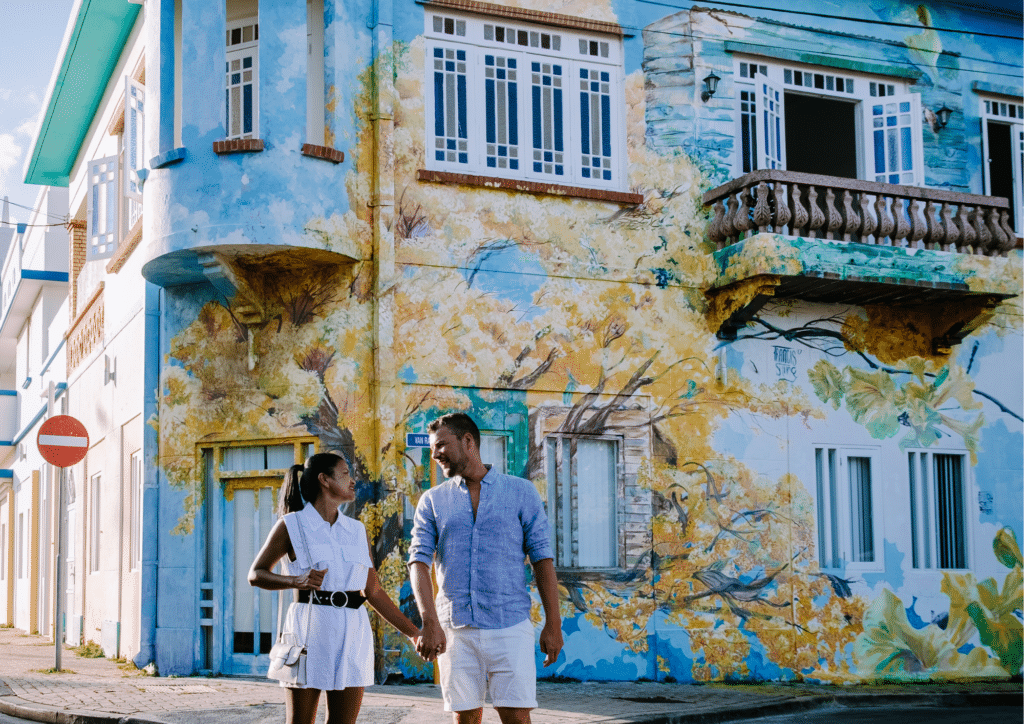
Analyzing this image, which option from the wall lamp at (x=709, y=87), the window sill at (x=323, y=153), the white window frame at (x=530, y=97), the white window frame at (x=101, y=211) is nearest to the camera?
the window sill at (x=323, y=153)

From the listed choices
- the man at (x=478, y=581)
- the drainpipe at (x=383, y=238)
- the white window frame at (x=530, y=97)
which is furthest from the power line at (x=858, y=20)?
the man at (x=478, y=581)

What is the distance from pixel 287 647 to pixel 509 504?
1286 millimetres

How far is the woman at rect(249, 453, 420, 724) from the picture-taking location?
649 centimetres

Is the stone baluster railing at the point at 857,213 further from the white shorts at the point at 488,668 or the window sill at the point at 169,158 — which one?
the white shorts at the point at 488,668

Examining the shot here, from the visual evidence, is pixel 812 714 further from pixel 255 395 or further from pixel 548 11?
pixel 548 11

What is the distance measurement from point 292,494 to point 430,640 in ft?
3.68

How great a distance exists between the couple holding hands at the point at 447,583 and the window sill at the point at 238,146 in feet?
25.0

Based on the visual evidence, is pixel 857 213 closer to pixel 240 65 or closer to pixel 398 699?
pixel 240 65

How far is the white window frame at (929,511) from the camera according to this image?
16.2 meters

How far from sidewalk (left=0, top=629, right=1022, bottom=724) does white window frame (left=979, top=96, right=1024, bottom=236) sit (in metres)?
6.14

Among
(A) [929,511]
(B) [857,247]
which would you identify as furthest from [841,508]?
(B) [857,247]

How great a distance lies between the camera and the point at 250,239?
13617 millimetres

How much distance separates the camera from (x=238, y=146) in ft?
45.3

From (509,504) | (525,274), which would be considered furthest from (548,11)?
(509,504)
